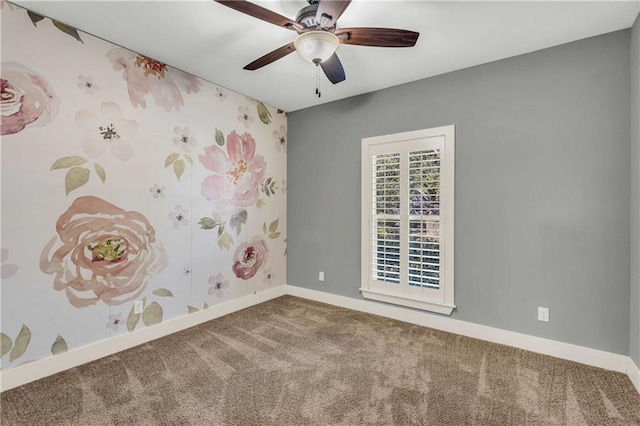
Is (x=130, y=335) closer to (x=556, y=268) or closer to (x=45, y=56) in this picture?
(x=45, y=56)

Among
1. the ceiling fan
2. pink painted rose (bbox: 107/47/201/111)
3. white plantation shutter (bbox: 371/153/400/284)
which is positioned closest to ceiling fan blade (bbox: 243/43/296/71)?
the ceiling fan

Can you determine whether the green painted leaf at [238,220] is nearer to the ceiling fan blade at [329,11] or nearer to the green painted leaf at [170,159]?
the green painted leaf at [170,159]

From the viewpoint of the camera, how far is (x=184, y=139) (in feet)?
10.0

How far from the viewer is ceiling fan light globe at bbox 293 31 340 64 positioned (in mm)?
1903

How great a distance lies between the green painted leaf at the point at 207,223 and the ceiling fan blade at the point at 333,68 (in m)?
1.95

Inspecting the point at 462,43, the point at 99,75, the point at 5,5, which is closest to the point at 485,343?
the point at 462,43

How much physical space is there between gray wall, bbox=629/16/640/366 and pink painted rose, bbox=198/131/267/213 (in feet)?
11.5

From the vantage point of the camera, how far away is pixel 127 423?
173 centimetres

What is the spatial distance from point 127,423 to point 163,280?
1.35 m

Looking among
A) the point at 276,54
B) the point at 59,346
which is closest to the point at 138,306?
the point at 59,346

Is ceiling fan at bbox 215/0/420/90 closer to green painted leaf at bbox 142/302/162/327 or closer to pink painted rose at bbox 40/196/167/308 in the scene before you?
pink painted rose at bbox 40/196/167/308

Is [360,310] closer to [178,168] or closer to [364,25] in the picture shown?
[178,168]

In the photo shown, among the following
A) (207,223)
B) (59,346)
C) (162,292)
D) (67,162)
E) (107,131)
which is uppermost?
(107,131)

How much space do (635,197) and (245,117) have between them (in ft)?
12.1
